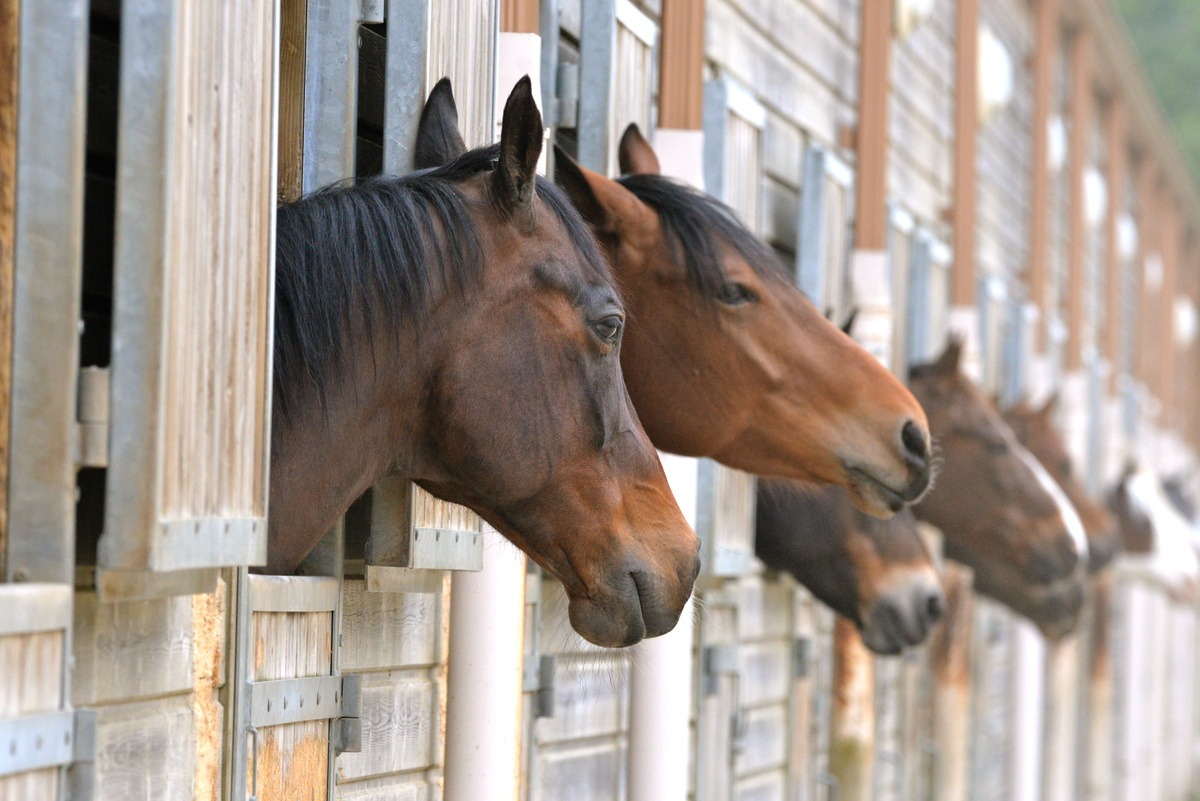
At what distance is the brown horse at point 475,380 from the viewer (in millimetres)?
2840

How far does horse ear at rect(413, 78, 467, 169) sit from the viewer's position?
325 cm

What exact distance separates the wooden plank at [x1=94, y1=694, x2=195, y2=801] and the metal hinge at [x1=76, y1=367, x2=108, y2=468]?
0.36 metres

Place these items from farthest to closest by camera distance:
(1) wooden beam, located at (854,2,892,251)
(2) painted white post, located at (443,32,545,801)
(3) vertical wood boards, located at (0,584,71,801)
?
(1) wooden beam, located at (854,2,892,251) < (2) painted white post, located at (443,32,545,801) < (3) vertical wood boards, located at (0,584,71,801)

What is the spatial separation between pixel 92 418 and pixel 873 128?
221 inches

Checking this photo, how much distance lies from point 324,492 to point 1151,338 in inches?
779

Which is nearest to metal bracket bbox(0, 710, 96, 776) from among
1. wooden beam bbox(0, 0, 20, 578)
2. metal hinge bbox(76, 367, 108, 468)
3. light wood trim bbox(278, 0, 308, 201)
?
wooden beam bbox(0, 0, 20, 578)

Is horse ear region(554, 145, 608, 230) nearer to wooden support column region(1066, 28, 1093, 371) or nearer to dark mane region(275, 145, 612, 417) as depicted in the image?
dark mane region(275, 145, 612, 417)

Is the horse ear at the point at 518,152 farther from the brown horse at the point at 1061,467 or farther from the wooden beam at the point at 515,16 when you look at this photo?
the brown horse at the point at 1061,467

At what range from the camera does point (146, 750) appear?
254 centimetres

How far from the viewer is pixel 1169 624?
60.8 ft

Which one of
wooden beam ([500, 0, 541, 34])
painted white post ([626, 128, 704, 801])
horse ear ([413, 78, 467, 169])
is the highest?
wooden beam ([500, 0, 541, 34])

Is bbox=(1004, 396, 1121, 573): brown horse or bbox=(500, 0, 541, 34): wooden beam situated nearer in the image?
bbox=(500, 0, 541, 34): wooden beam

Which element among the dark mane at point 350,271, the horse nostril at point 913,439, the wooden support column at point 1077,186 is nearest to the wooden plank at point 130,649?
the dark mane at point 350,271

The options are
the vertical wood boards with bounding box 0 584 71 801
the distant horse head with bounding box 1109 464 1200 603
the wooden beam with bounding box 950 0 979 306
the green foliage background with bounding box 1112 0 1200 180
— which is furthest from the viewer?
the green foliage background with bounding box 1112 0 1200 180
